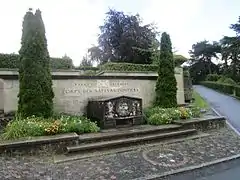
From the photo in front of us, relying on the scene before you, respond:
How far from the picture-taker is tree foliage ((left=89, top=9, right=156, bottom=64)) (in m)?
26.1

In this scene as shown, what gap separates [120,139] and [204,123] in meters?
3.75

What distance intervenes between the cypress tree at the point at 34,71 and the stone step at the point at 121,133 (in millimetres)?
2054

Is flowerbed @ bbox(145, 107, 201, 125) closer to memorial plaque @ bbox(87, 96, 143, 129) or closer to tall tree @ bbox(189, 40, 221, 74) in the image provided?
memorial plaque @ bbox(87, 96, 143, 129)

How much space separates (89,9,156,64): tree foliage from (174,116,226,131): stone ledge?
14.7 meters

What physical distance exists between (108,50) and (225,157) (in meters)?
22.2

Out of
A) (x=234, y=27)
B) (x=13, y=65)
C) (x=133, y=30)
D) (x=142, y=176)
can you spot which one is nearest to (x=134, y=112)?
(x=142, y=176)

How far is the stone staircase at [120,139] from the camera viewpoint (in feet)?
24.1

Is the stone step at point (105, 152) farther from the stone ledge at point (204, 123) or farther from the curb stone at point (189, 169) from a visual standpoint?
the curb stone at point (189, 169)

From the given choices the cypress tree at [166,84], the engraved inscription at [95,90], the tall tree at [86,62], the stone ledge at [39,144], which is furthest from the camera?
the tall tree at [86,62]

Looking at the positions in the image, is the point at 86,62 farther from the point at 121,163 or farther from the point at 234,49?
the point at 121,163

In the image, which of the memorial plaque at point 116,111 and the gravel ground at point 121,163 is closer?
the gravel ground at point 121,163

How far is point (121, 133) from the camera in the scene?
8594 mm

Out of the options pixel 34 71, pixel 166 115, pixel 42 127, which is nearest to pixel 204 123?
pixel 166 115

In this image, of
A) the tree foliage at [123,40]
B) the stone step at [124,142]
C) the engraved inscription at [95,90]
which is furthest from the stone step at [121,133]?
the tree foliage at [123,40]
